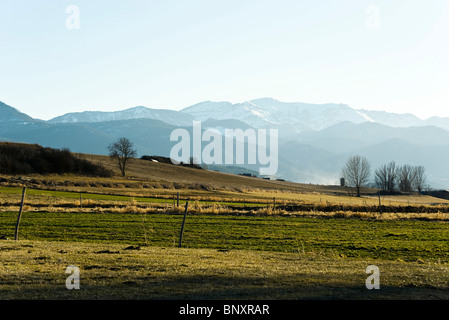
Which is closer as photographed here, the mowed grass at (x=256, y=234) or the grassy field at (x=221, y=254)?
the grassy field at (x=221, y=254)

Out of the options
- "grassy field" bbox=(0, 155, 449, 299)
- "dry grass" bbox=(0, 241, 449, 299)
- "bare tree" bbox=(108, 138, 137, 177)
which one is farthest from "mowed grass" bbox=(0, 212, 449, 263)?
"bare tree" bbox=(108, 138, 137, 177)

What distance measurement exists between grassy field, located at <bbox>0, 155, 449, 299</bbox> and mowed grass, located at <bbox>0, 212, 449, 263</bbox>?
0.22 ft

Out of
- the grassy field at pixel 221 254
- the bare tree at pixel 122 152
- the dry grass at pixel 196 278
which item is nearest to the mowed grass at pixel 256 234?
the grassy field at pixel 221 254

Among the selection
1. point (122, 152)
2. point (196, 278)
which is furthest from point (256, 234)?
point (122, 152)

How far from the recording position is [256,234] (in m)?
33.0

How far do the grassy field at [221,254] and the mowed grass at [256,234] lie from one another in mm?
68

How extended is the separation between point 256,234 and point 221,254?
1268cm

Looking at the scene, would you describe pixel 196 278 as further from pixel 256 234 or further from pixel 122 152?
pixel 122 152

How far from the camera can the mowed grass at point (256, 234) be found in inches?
1029

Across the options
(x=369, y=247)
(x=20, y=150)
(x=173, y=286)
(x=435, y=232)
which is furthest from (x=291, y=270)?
(x=20, y=150)

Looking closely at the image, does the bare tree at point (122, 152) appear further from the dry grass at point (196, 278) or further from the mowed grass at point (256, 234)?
the dry grass at point (196, 278)

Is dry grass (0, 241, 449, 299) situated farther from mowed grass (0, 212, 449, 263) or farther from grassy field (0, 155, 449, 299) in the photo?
mowed grass (0, 212, 449, 263)

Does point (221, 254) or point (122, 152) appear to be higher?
point (122, 152)

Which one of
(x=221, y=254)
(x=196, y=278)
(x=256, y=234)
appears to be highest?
(x=196, y=278)
